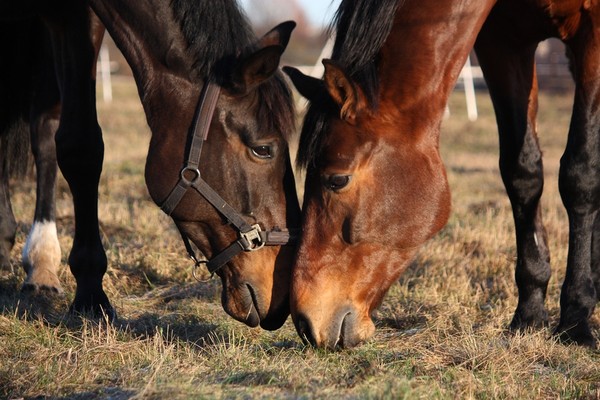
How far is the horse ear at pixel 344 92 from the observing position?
3.44 m

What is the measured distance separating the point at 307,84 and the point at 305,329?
0.98m

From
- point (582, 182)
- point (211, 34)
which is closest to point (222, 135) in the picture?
point (211, 34)

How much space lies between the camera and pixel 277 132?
12.0 ft

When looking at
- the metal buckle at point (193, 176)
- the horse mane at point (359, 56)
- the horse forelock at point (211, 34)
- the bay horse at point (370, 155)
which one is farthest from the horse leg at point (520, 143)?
the metal buckle at point (193, 176)

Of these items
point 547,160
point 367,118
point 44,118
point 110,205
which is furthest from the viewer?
point 547,160

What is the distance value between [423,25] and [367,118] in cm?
45

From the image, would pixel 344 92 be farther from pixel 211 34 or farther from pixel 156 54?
pixel 156 54

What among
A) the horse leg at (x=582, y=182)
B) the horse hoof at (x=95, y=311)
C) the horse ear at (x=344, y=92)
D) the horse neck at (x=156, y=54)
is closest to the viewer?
the horse ear at (x=344, y=92)

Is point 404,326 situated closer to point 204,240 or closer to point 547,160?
A: point 204,240

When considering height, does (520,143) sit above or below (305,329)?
above

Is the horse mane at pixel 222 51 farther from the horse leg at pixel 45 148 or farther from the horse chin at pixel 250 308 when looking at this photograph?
the horse leg at pixel 45 148

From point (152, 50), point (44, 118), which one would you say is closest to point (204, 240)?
point (152, 50)

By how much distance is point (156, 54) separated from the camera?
3.75 meters

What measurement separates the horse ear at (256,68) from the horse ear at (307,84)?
3.5 inches
